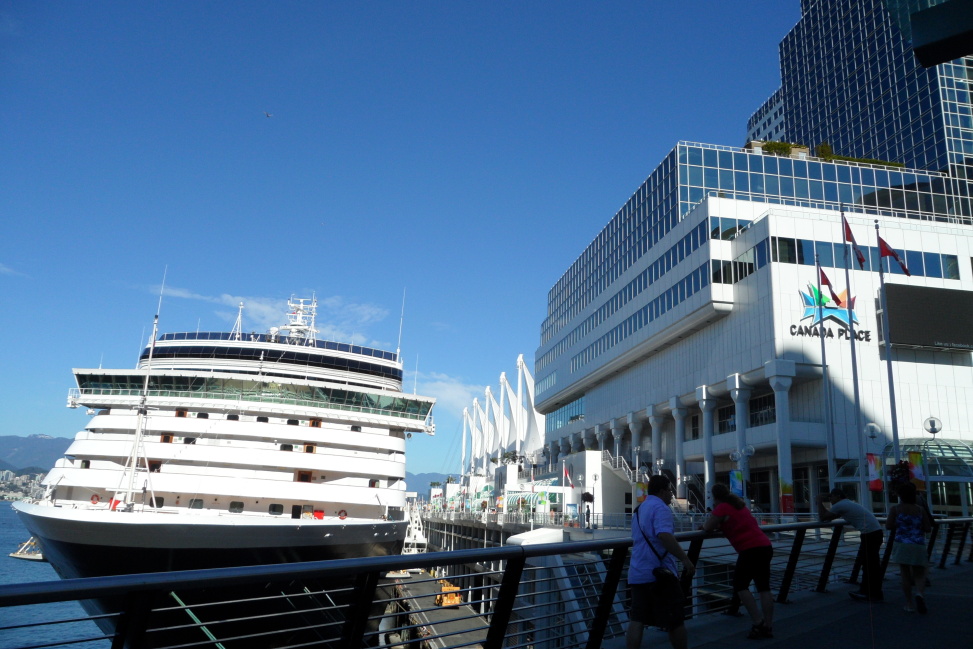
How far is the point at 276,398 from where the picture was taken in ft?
91.0

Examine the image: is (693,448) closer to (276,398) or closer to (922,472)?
(922,472)

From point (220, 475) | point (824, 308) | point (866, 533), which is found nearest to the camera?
point (866, 533)

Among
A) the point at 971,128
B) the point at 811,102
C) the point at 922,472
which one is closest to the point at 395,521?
the point at 922,472

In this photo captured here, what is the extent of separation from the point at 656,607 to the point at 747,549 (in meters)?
2.26

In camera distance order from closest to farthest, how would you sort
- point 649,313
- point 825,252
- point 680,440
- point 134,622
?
point 134,622 < point 825,252 < point 680,440 < point 649,313

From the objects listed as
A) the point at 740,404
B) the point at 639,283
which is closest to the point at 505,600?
the point at 740,404

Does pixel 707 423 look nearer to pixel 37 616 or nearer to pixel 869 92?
pixel 37 616

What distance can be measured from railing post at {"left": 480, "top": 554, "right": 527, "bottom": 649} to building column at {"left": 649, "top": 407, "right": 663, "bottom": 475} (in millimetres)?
45064

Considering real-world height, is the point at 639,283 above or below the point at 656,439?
above

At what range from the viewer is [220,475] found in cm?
2547

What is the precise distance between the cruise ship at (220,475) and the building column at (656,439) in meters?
23.4

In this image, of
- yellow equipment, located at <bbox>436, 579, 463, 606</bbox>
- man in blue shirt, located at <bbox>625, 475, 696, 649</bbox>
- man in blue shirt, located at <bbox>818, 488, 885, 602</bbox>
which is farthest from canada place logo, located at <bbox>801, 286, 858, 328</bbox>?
man in blue shirt, located at <bbox>625, 475, 696, 649</bbox>

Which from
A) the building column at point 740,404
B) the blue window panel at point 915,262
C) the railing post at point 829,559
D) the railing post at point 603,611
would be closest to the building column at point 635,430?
the building column at point 740,404

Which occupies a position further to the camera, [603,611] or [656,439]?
[656,439]
